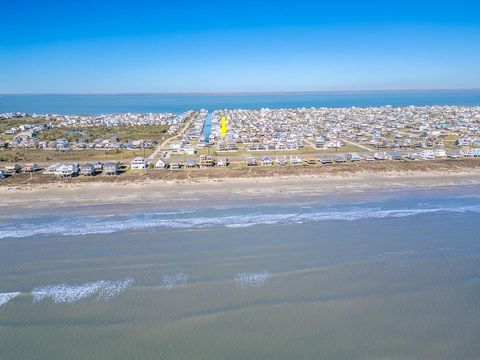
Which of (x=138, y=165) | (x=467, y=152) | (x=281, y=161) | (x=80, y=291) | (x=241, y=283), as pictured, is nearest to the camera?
(x=80, y=291)

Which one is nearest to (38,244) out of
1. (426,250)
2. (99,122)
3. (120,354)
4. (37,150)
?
(120,354)

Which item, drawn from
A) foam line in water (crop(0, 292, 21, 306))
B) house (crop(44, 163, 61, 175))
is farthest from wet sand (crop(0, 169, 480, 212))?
foam line in water (crop(0, 292, 21, 306))

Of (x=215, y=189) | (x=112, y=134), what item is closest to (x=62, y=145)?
(x=112, y=134)

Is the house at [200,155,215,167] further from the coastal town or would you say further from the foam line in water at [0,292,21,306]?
the foam line in water at [0,292,21,306]

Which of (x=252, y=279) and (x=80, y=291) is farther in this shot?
(x=252, y=279)

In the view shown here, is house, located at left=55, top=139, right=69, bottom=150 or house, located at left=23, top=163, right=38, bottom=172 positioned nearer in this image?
house, located at left=23, top=163, right=38, bottom=172

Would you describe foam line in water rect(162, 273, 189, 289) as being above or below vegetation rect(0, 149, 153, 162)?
below

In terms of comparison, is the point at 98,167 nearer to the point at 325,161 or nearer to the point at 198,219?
the point at 198,219
